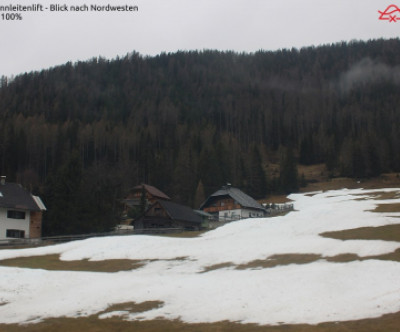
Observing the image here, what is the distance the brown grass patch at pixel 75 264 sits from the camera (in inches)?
1346

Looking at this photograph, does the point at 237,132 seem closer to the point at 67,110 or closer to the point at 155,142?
the point at 155,142

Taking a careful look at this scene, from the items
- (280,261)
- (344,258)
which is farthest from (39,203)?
(344,258)

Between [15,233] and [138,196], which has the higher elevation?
[138,196]

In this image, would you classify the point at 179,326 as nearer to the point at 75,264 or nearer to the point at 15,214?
the point at 75,264

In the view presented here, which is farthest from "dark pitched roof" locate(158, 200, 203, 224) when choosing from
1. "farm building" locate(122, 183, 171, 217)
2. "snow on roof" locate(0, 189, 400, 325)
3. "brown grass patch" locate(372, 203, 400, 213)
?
"brown grass patch" locate(372, 203, 400, 213)

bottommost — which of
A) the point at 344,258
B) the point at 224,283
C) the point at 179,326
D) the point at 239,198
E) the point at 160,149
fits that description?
the point at 179,326

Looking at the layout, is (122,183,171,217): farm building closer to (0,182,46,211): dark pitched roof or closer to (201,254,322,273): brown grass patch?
(0,182,46,211): dark pitched roof

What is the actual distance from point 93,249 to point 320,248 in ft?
69.3

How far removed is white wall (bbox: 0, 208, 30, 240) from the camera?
54.9 metres

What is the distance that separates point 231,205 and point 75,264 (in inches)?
2203

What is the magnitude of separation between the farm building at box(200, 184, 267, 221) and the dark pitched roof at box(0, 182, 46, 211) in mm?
39021

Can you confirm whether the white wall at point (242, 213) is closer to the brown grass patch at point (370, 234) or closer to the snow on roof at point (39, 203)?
the snow on roof at point (39, 203)

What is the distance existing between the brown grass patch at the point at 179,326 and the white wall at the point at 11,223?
3699 cm

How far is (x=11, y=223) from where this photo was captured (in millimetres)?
56000
